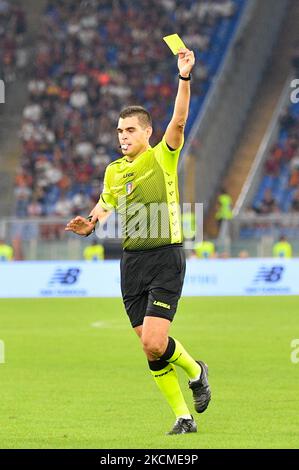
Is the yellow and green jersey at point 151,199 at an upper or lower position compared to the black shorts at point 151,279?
upper

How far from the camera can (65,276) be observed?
93.2 feet

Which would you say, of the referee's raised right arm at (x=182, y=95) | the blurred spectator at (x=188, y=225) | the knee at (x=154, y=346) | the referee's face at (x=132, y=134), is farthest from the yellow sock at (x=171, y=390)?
the blurred spectator at (x=188, y=225)

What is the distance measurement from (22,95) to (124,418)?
32.3 m

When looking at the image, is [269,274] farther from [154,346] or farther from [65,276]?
[154,346]

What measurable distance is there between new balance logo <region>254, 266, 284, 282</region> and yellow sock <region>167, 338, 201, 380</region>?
1829 centimetres

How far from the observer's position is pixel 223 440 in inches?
354

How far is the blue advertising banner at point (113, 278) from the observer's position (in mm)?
27938

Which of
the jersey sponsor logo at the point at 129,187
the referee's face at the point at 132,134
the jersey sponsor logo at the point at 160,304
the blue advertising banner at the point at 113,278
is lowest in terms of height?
the blue advertising banner at the point at 113,278

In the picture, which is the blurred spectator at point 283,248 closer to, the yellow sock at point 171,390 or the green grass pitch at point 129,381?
the green grass pitch at point 129,381

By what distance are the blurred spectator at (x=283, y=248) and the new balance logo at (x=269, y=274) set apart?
181 cm

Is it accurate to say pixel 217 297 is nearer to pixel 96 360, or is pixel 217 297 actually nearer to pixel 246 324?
pixel 246 324

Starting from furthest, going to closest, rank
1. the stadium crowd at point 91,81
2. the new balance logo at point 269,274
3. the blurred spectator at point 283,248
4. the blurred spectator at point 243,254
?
the stadium crowd at point 91,81
the blurred spectator at point 243,254
the blurred spectator at point 283,248
the new balance logo at point 269,274

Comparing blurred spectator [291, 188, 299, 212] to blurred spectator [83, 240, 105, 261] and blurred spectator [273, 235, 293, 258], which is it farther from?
blurred spectator [83, 240, 105, 261]
